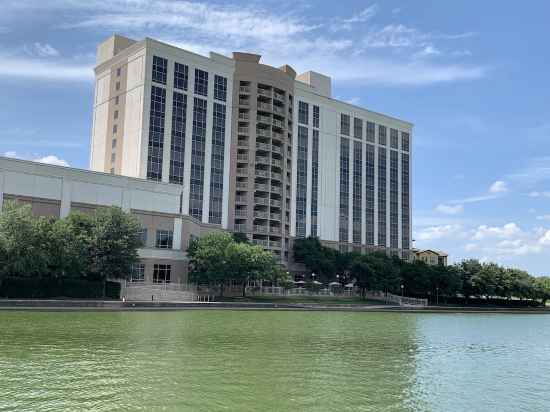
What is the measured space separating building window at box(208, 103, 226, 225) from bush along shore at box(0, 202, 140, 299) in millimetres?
33098

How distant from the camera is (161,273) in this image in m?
82.4

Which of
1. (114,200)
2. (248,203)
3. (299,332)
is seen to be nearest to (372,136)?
(248,203)

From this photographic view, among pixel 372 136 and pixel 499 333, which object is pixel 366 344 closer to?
pixel 499 333

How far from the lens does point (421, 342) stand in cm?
4078

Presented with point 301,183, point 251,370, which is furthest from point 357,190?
point 251,370

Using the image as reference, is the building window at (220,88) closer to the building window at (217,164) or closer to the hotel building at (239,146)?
the hotel building at (239,146)

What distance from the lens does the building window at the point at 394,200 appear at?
13500 centimetres

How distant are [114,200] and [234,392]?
205ft

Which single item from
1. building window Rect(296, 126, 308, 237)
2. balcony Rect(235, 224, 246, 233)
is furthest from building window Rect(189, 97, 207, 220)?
building window Rect(296, 126, 308, 237)

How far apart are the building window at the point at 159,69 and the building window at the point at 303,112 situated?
3060 cm

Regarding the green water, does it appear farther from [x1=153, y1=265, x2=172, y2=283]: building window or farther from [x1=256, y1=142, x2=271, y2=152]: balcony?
[x1=256, y1=142, x2=271, y2=152]: balcony

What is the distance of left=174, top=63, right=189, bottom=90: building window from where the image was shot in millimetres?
101062

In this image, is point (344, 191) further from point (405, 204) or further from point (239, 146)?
point (239, 146)

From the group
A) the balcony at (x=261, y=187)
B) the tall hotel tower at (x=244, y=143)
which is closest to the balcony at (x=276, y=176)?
the tall hotel tower at (x=244, y=143)
